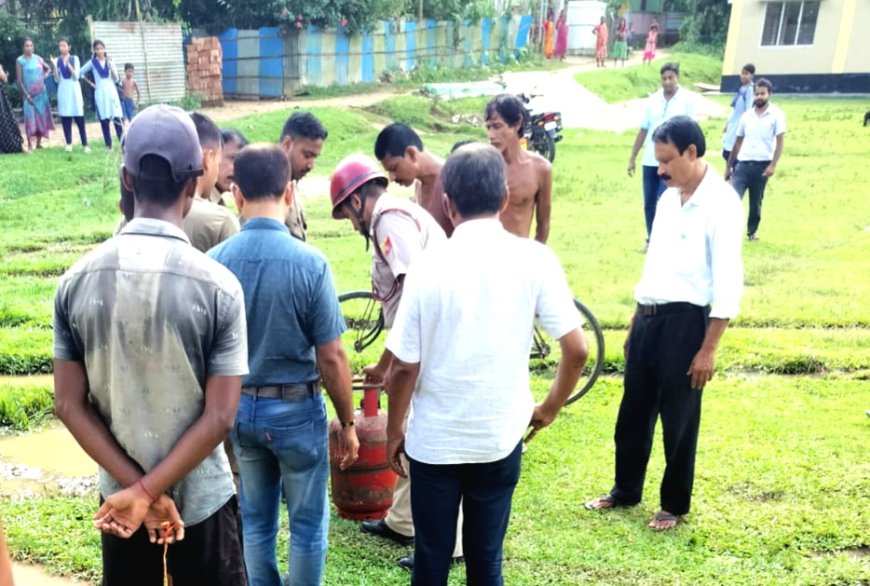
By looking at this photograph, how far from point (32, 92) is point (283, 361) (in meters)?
13.8

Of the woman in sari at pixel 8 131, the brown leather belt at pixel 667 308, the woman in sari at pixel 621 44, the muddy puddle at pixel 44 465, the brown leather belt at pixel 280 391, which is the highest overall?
the woman in sari at pixel 621 44

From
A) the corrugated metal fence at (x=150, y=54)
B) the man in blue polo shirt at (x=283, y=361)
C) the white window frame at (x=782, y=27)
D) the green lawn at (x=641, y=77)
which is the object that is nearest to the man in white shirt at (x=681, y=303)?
the man in blue polo shirt at (x=283, y=361)

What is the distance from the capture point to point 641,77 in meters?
31.4

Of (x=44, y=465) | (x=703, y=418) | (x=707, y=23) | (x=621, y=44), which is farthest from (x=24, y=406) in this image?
(x=707, y=23)

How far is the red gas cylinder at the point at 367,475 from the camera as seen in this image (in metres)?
3.86

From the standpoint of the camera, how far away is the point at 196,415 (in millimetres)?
2162

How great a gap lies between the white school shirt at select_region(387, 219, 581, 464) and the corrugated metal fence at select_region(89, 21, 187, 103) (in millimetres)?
17167

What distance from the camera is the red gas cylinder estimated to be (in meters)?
3.86

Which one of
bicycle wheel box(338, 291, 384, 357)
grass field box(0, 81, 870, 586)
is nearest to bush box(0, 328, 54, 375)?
grass field box(0, 81, 870, 586)

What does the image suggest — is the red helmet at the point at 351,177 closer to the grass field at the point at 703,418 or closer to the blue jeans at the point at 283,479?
the blue jeans at the point at 283,479

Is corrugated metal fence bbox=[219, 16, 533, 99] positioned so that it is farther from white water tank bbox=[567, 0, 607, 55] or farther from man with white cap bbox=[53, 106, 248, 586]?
man with white cap bbox=[53, 106, 248, 586]

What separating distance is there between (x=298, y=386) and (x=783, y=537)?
2.55m

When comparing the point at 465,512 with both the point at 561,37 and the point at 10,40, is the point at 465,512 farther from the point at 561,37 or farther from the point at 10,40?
the point at 561,37

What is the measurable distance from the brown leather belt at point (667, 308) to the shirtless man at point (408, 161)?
108 centimetres
